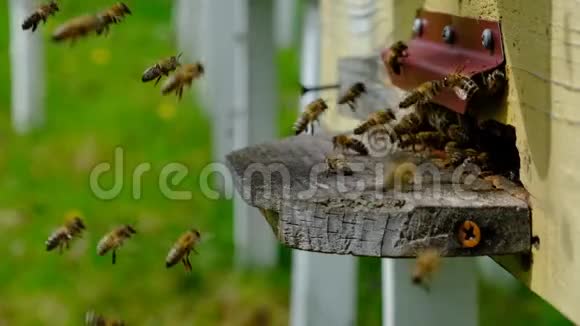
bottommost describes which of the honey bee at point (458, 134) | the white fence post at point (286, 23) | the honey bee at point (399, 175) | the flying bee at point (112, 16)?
the honey bee at point (399, 175)

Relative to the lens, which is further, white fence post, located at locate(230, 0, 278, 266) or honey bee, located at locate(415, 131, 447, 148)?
white fence post, located at locate(230, 0, 278, 266)

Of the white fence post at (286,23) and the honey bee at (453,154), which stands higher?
the white fence post at (286,23)

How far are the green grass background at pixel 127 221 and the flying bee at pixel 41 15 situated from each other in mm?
2327

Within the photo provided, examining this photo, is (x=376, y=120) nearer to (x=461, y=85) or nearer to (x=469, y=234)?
(x=461, y=85)

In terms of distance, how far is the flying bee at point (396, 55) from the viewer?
2625 mm

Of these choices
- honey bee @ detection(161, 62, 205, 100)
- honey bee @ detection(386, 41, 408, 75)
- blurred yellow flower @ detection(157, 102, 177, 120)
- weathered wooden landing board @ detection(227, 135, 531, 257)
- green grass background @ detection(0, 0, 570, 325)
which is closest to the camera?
weathered wooden landing board @ detection(227, 135, 531, 257)

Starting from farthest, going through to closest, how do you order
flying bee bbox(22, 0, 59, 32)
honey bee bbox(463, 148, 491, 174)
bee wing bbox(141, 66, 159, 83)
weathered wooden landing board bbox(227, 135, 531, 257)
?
flying bee bbox(22, 0, 59, 32) < bee wing bbox(141, 66, 159, 83) < honey bee bbox(463, 148, 491, 174) < weathered wooden landing board bbox(227, 135, 531, 257)

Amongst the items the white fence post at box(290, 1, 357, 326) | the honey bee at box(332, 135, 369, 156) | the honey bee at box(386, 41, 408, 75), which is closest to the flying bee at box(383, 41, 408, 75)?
the honey bee at box(386, 41, 408, 75)

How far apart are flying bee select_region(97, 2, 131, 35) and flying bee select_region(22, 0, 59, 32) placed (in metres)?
0.15

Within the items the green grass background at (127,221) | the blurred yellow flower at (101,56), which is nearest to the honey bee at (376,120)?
the green grass background at (127,221)

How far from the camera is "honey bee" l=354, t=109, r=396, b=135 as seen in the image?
249 centimetres

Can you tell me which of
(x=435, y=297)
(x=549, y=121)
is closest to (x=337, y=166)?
(x=549, y=121)

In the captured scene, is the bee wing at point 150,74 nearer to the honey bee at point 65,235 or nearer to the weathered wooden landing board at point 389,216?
the honey bee at point 65,235

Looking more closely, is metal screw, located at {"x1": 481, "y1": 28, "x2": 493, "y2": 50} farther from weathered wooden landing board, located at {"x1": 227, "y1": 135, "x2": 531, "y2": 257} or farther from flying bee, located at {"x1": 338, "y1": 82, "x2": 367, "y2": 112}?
flying bee, located at {"x1": 338, "y1": 82, "x2": 367, "y2": 112}
